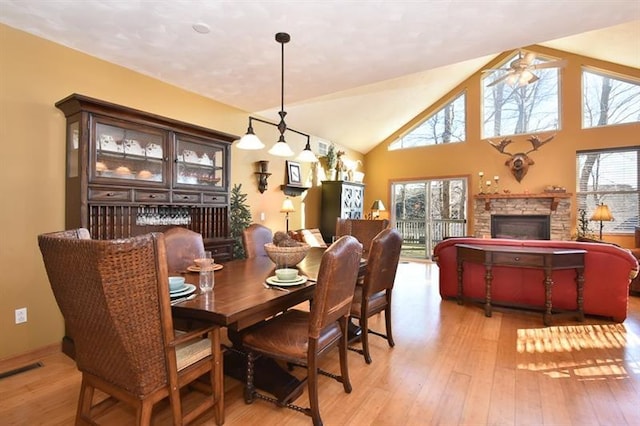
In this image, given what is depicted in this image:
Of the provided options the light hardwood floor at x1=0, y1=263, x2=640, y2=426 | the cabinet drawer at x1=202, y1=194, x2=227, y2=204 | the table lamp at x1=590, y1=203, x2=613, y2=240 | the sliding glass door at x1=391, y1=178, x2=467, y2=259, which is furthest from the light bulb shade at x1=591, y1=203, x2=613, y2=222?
the cabinet drawer at x1=202, y1=194, x2=227, y2=204

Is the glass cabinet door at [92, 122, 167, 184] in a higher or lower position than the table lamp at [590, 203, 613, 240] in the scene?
higher

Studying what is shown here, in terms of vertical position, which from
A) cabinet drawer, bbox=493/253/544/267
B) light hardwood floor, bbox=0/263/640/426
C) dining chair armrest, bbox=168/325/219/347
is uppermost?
cabinet drawer, bbox=493/253/544/267

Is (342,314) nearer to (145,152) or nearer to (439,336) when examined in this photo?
(439,336)

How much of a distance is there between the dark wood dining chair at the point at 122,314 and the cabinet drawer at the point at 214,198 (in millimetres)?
2335

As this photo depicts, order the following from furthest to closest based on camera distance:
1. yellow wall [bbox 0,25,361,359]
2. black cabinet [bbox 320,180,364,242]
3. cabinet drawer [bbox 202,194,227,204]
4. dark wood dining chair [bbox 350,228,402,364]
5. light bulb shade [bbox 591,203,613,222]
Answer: black cabinet [bbox 320,180,364,242], light bulb shade [bbox 591,203,613,222], cabinet drawer [bbox 202,194,227,204], yellow wall [bbox 0,25,361,359], dark wood dining chair [bbox 350,228,402,364]

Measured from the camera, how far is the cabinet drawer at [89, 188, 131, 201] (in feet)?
8.82

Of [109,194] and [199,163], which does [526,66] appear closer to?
[199,163]

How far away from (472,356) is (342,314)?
4.63ft

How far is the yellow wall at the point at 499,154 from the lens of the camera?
6090 millimetres

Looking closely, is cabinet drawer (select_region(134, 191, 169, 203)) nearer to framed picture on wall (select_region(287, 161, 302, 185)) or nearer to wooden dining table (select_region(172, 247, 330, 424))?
wooden dining table (select_region(172, 247, 330, 424))

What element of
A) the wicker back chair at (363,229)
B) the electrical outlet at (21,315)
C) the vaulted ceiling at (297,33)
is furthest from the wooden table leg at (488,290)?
the electrical outlet at (21,315)

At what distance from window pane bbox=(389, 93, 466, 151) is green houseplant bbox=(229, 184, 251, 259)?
17.0 ft

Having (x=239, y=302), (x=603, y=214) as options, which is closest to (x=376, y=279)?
(x=239, y=302)

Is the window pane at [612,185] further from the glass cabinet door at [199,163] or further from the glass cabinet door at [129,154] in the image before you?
the glass cabinet door at [129,154]
